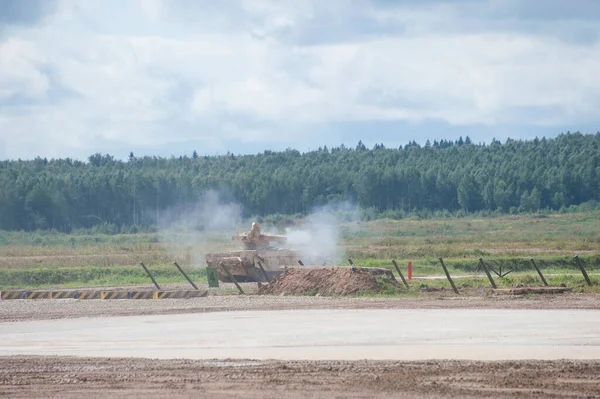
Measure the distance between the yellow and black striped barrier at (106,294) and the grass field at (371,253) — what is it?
8.46m

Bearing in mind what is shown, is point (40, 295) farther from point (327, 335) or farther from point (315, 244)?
point (327, 335)

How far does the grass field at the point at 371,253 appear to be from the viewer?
51.6 metres

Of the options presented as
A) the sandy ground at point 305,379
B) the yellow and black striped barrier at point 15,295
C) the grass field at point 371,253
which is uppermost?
the sandy ground at point 305,379

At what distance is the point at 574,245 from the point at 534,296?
41.4 m

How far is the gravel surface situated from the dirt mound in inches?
35.5

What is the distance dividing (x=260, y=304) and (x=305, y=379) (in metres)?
16.6

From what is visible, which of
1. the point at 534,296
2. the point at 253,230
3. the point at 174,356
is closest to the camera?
the point at 174,356

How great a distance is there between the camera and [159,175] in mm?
150250

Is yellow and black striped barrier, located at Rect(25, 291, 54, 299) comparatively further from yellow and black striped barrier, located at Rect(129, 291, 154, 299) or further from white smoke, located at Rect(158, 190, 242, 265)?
white smoke, located at Rect(158, 190, 242, 265)

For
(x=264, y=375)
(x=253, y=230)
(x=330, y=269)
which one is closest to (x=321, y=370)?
(x=264, y=375)

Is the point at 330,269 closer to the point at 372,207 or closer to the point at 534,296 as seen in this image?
the point at 534,296

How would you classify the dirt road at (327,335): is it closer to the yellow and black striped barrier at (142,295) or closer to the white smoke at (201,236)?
the yellow and black striped barrier at (142,295)

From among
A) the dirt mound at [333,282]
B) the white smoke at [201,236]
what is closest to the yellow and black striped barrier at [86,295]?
the dirt mound at [333,282]

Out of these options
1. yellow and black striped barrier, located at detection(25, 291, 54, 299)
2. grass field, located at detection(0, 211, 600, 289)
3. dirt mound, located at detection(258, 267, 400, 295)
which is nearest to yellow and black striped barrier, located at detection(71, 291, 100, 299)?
yellow and black striped barrier, located at detection(25, 291, 54, 299)
